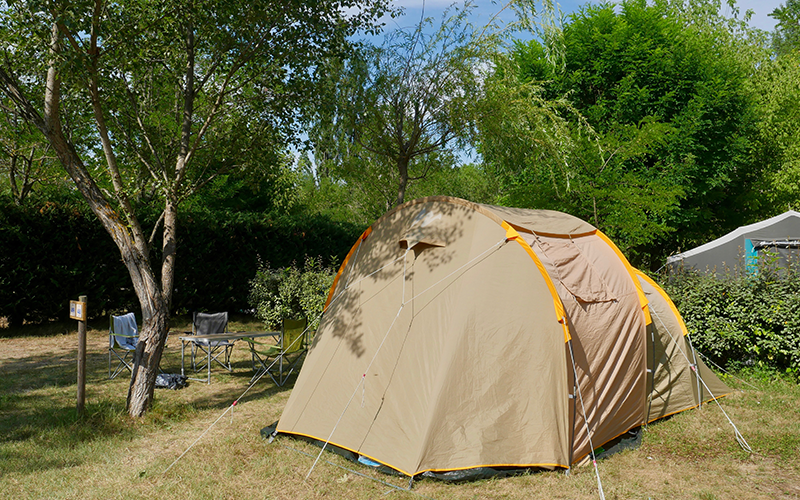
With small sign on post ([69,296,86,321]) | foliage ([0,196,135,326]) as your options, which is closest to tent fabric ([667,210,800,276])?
small sign on post ([69,296,86,321])

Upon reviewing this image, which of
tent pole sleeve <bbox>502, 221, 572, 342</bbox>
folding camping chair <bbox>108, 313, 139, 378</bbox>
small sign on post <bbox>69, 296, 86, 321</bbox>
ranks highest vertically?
tent pole sleeve <bbox>502, 221, 572, 342</bbox>

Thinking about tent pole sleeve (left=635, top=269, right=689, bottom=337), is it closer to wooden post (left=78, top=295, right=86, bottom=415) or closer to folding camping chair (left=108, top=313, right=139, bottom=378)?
wooden post (left=78, top=295, right=86, bottom=415)

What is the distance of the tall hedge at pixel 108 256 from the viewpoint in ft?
30.3

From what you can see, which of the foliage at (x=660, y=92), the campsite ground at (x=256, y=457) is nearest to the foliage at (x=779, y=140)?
the foliage at (x=660, y=92)

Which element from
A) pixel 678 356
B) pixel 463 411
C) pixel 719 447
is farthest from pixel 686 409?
pixel 463 411

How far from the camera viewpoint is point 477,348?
4203 mm

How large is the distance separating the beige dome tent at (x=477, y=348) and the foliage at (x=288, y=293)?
14.4ft

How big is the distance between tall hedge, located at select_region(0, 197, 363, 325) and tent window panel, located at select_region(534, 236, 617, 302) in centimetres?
836

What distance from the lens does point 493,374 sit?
4.15m

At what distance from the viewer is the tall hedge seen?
923cm

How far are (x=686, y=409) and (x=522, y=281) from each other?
8.57 ft

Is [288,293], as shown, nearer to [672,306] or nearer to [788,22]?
[672,306]

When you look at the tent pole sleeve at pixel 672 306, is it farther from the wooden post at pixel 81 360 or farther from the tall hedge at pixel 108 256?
the tall hedge at pixel 108 256

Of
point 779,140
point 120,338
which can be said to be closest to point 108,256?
point 120,338
